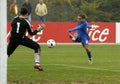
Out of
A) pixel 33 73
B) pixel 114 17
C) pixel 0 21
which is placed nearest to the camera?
pixel 0 21

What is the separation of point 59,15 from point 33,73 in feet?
114

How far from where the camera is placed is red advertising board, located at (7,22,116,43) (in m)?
36.1

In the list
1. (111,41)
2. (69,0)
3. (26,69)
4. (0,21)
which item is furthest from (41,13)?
(69,0)

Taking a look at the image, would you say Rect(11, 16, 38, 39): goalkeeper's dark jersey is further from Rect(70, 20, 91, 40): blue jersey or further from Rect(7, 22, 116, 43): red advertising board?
Rect(7, 22, 116, 43): red advertising board

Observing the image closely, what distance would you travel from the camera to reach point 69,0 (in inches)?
2462

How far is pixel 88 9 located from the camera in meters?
61.8

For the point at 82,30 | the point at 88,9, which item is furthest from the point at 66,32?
the point at 88,9

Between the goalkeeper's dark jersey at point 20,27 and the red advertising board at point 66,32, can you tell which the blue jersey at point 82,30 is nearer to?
the goalkeeper's dark jersey at point 20,27

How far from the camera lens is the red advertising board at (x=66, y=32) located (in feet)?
118

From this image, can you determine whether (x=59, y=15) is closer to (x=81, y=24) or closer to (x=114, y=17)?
(x=114, y=17)

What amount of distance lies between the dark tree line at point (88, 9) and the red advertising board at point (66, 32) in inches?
598

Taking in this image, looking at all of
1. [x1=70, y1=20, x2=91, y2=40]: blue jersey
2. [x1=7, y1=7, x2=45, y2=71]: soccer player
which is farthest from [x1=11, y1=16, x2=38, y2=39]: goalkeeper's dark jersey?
[x1=70, y1=20, x2=91, y2=40]: blue jersey

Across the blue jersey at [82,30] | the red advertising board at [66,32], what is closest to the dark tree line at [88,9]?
the red advertising board at [66,32]

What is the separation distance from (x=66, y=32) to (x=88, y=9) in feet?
84.1
